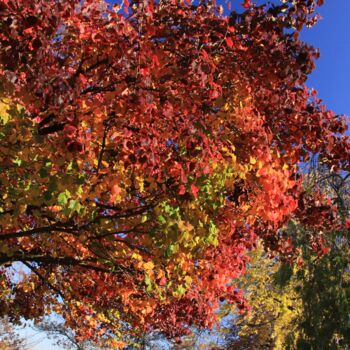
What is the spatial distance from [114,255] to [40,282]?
421 cm

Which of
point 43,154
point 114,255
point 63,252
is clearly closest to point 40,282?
point 63,252

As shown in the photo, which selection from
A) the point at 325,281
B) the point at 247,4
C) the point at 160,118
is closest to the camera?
the point at 160,118

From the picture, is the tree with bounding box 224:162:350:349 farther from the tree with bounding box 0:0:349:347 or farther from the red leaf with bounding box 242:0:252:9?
the red leaf with bounding box 242:0:252:9

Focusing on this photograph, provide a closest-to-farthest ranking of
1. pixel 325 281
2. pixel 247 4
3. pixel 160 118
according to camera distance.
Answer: pixel 160 118 < pixel 247 4 < pixel 325 281

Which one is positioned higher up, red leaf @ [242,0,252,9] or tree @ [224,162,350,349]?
red leaf @ [242,0,252,9]

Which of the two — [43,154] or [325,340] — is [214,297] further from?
[43,154]

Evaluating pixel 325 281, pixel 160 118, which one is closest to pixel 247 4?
pixel 160 118

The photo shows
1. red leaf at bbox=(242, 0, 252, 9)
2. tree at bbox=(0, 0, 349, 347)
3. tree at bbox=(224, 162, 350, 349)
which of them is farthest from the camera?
tree at bbox=(224, 162, 350, 349)

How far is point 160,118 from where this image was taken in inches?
191

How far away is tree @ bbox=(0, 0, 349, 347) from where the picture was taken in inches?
163

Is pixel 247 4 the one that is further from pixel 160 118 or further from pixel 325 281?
pixel 325 281

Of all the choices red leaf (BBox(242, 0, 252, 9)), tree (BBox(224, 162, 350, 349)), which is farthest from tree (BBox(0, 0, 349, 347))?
tree (BBox(224, 162, 350, 349))

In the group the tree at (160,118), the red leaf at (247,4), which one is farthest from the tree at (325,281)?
the red leaf at (247,4)

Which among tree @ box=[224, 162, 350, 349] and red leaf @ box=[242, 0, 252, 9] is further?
tree @ box=[224, 162, 350, 349]
